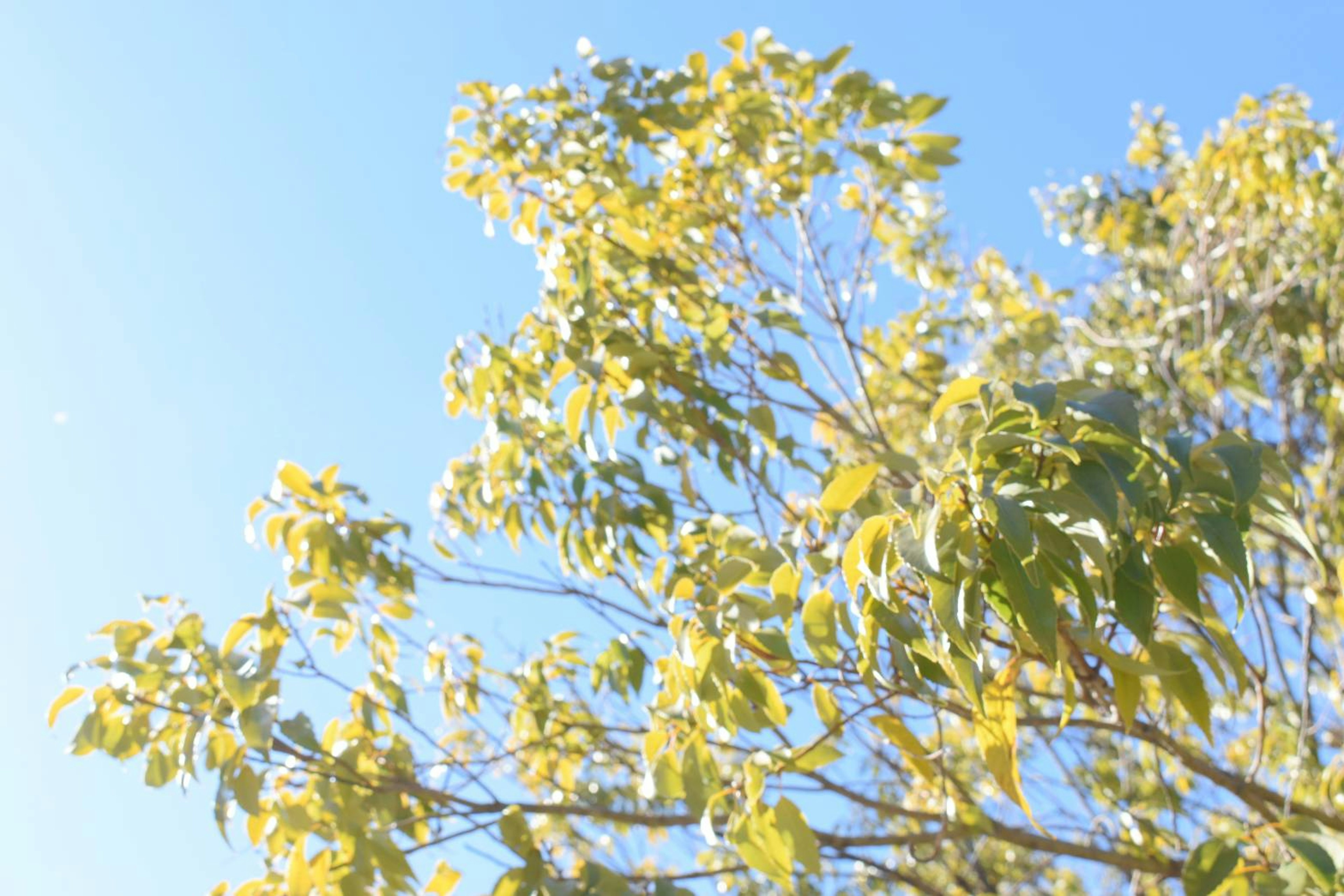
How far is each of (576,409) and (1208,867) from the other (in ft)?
3.49

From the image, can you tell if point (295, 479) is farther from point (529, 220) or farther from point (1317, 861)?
point (1317, 861)

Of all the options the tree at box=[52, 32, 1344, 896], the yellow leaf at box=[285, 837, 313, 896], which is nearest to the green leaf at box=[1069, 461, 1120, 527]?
the tree at box=[52, 32, 1344, 896]

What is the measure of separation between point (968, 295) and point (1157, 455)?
3367 mm

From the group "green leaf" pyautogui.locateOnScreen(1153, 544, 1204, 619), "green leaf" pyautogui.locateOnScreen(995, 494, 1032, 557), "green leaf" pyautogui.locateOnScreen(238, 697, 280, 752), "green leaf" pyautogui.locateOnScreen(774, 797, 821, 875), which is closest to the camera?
"green leaf" pyautogui.locateOnScreen(995, 494, 1032, 557)

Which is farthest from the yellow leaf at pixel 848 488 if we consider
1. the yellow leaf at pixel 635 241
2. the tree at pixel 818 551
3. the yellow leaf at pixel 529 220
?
the yellow leaf at pixel 529 220

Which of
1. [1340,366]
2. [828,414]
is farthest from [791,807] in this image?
[1340,366]

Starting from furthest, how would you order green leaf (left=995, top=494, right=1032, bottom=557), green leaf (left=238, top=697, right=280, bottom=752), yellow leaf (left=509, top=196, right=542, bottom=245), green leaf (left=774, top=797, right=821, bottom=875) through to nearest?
yellow leaf (left=509, top=196, right=542, bottom=245)
green leaf (left=238, top=697, right=280, bottom=752)
green leaf (left=774, top=797, right=821, bottom=875)
green leaf (left=995, top=494, right=1032, bottom=557)

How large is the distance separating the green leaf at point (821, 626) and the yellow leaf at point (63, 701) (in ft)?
3.81

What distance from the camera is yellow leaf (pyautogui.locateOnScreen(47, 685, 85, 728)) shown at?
184 cm

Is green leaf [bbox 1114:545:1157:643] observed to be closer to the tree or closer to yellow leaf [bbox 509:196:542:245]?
the tree

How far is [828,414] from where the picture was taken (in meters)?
2.48

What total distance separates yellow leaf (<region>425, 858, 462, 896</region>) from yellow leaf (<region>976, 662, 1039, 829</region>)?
106cm

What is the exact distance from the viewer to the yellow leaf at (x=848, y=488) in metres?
1.29

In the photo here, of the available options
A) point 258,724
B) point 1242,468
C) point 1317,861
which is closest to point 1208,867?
point 1317,861
